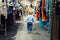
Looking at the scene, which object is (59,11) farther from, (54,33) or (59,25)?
(54,33)

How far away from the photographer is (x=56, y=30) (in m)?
4.02

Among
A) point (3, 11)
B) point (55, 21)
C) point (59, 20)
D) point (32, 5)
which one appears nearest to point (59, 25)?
point (59, 20)

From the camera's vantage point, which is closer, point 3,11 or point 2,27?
point 3,11

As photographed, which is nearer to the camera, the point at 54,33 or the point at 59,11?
the point at 54,33

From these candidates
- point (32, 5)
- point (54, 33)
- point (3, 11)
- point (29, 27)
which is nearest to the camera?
point (54, 33)

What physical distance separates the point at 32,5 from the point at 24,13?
1.60 meters

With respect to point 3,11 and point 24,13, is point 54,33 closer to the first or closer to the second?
point 3,11

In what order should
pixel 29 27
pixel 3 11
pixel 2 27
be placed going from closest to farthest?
pixel 3 11, pixel 2 27, pixel 29 27

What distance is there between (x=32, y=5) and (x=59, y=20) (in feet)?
35.2

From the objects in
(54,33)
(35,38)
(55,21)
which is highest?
(55,21)

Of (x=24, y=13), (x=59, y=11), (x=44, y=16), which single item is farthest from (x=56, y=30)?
(x=24, y=13)

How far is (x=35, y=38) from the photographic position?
6312 mm

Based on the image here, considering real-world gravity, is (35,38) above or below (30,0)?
below

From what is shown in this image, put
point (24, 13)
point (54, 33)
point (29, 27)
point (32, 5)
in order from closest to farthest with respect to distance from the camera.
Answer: point (54, 33)
point (29, 27)
point (24, 13)
point (32, 5)
